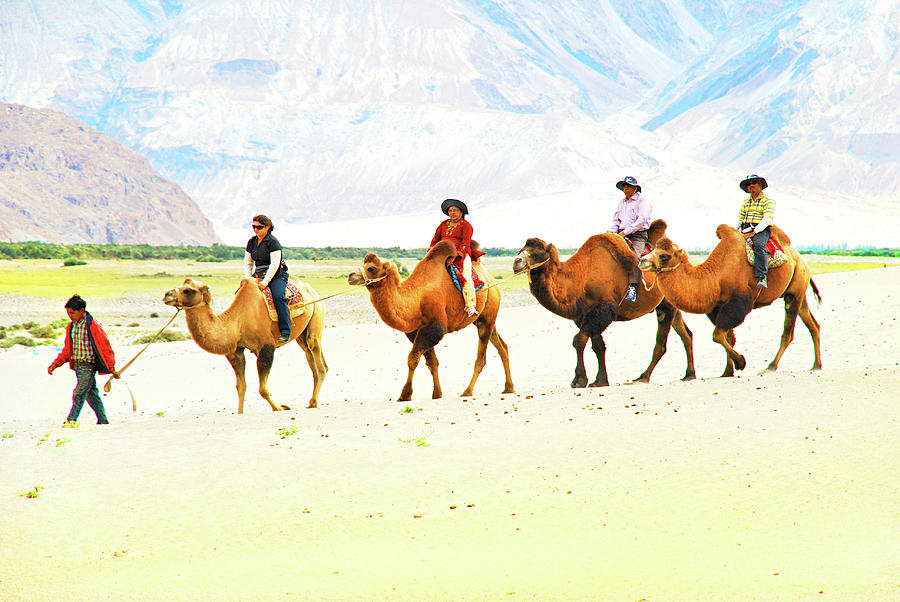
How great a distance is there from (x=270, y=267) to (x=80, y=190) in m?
148

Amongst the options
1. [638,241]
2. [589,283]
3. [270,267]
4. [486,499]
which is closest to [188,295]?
[270,267]

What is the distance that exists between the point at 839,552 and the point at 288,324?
24.9 ft

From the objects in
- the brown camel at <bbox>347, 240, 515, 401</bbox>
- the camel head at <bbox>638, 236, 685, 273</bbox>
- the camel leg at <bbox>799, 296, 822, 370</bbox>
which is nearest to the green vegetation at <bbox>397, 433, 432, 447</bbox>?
the brown camel at <bbox>347, 240, 515, 401</bbox>

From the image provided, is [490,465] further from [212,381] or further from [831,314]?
[831,314]

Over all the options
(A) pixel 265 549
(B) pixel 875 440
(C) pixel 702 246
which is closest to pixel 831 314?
(B) pixel 875 440

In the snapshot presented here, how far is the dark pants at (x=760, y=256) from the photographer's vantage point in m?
13.0

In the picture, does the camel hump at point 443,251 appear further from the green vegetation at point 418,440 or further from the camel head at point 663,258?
the green vegetation at point 418,440

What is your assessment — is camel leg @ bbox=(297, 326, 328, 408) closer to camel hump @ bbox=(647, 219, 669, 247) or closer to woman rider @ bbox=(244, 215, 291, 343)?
woman rider @ bbox=(244, 215, 291, 343)

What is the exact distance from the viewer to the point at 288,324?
13.1m

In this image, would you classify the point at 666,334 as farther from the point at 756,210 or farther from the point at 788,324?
the point at 756,210

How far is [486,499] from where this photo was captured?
837cm

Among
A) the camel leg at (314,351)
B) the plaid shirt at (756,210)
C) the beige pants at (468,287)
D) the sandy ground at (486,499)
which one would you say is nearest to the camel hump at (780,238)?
the plaid shirt at (756,210)

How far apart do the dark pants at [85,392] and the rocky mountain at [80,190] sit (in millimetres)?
134949

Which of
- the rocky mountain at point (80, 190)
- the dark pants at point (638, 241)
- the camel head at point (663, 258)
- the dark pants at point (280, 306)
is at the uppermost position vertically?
the rocky mountain at point (80, 190)
